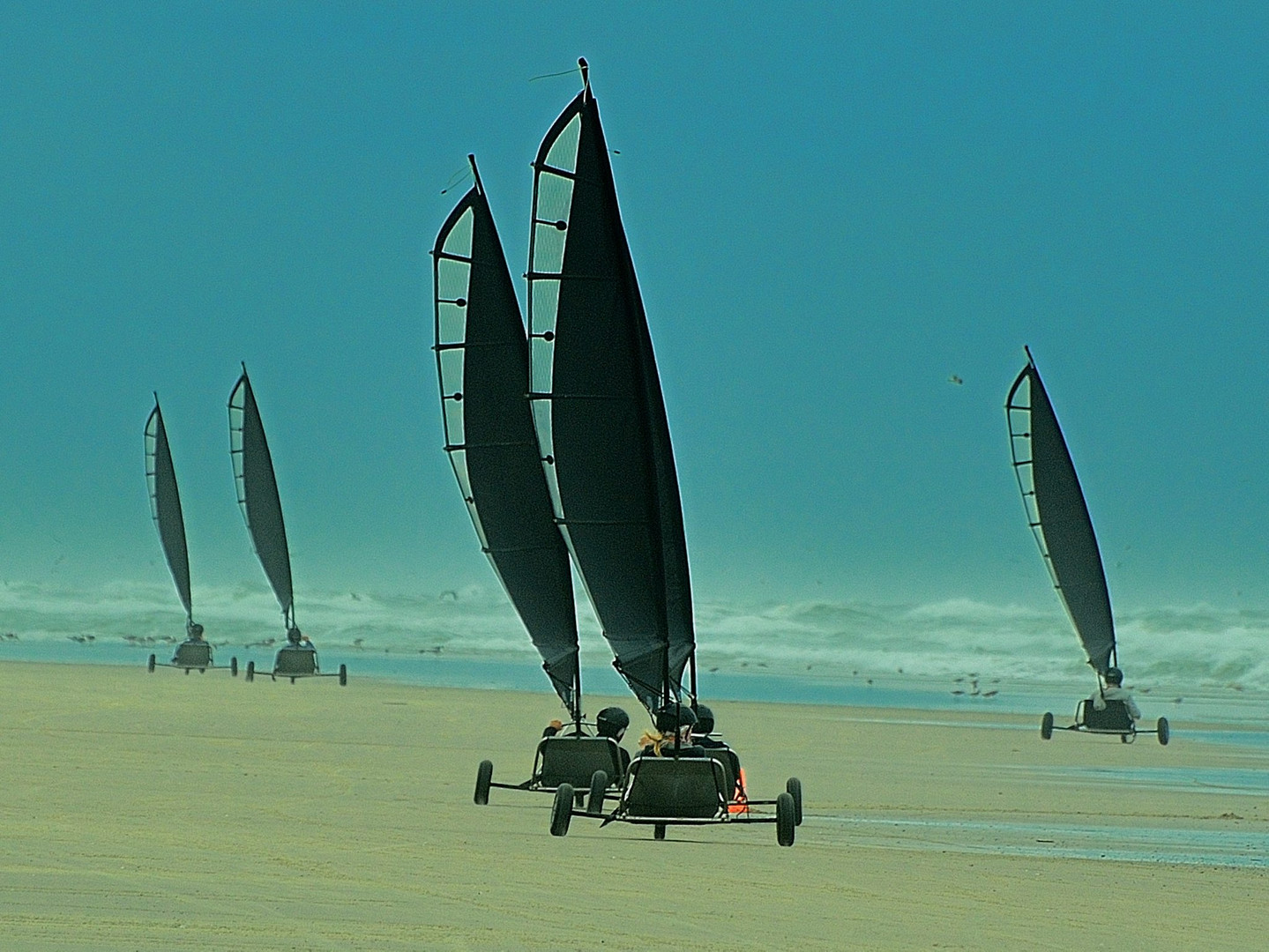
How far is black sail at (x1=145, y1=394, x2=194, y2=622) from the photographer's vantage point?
51906mm

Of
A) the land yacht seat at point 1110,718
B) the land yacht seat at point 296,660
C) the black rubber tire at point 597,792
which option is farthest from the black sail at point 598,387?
the land yacht seat at point 296,660

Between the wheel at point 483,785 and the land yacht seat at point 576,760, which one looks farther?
the wheel at point 483,785

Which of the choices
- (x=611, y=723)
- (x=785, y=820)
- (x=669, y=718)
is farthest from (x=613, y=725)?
(x=785, y=820)

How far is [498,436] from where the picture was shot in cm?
2086

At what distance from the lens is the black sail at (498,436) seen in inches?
786

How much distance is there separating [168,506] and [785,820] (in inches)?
1568

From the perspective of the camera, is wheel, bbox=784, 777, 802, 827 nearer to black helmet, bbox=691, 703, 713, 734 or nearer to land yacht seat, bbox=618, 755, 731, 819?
black helmet, bbox=691, 703, 713, 734

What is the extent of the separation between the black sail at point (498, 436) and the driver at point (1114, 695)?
14145mm

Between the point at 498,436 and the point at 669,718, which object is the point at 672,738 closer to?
the point at 669,718

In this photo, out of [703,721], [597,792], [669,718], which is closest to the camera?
[597,792]

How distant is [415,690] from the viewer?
147ft

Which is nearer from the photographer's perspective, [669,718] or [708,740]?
[669,718]

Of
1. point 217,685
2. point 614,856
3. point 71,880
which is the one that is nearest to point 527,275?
point 614,856

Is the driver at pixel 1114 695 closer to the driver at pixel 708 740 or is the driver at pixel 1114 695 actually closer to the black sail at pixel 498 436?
the black sail at pixel 498 436
